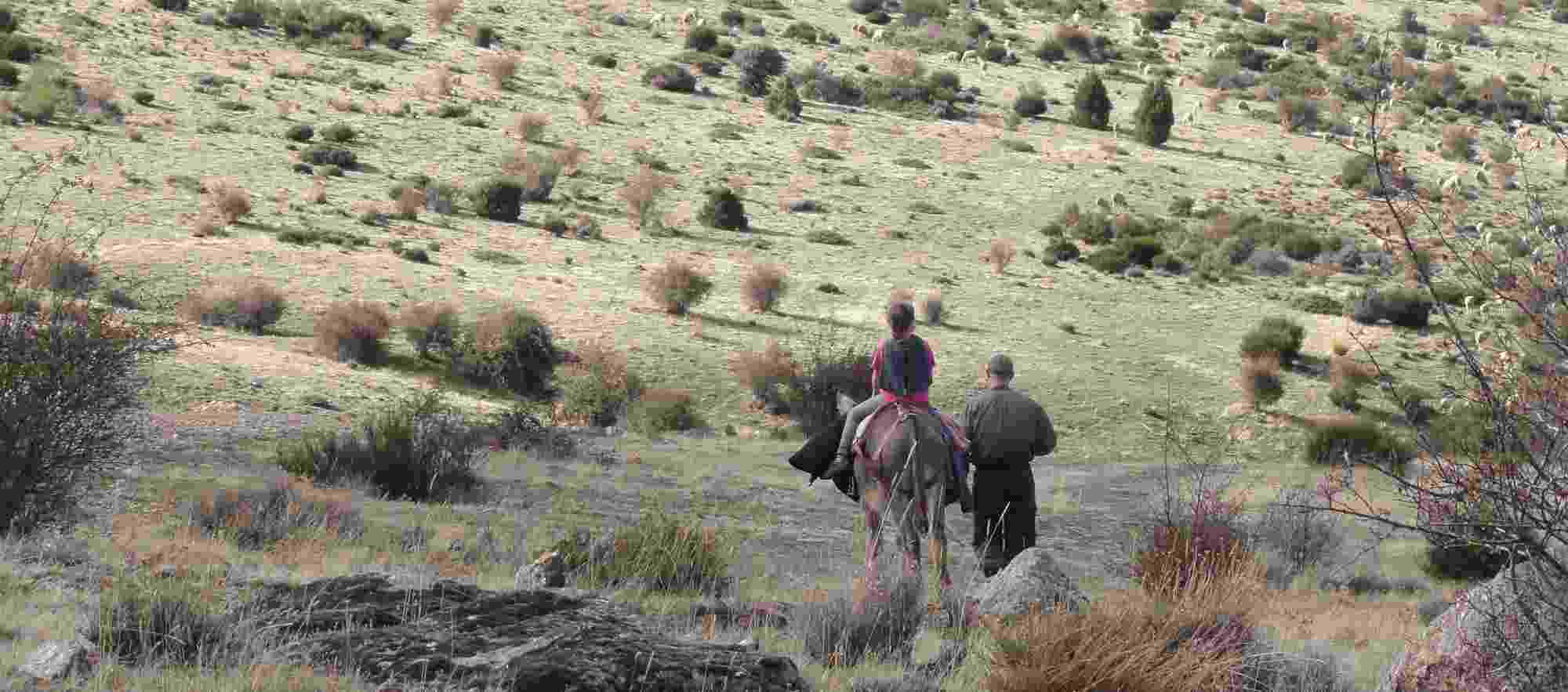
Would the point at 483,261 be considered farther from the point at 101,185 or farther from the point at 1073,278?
the point at 1073,278

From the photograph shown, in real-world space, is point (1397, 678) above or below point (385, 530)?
above

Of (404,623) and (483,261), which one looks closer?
(404,623)

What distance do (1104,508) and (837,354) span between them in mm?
10488

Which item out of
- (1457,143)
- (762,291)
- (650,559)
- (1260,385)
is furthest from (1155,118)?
(650,559)

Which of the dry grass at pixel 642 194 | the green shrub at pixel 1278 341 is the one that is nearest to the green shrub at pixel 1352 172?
the green shrub at pixel 1278 341

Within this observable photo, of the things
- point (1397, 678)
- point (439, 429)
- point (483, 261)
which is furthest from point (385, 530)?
point (483, 261)

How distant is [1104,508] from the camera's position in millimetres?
18594

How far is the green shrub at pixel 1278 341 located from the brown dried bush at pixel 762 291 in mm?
9534

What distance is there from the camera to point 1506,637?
19.3 ft

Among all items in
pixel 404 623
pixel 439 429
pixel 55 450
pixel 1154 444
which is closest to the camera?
pixel 404 623

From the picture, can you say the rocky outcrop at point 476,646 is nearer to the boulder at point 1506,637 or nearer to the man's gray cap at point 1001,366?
the boulder at point 1506,637

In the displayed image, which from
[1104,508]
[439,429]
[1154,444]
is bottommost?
[1154,444]

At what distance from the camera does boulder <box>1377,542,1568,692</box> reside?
5797 millimetres

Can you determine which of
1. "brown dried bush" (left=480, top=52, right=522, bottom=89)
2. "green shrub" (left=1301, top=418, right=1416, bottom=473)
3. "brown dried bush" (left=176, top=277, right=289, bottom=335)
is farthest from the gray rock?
"brown dried bush" (left=480, top=52, right=522, bottom=89)
